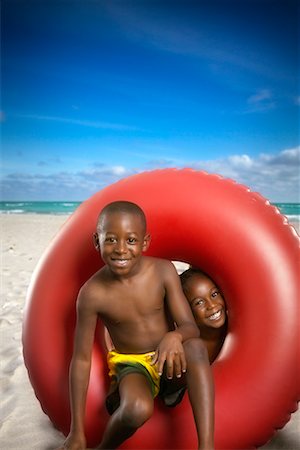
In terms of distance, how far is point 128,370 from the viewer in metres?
1.70

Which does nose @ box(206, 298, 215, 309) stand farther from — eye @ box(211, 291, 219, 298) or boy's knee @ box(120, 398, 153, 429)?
boy's knee @ box(120, 398, 153, 429)

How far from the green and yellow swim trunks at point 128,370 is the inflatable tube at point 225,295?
0.19ft

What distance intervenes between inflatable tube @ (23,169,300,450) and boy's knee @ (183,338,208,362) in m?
0.24

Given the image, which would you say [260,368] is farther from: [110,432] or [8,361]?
[8,361]

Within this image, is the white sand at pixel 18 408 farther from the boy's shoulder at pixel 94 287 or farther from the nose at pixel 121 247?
the nose at pixel 121 247

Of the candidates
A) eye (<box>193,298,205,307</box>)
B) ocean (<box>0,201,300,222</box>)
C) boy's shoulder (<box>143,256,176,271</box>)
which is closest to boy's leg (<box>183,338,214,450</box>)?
boy's shoulder (<box>143,256,176,271</box>)

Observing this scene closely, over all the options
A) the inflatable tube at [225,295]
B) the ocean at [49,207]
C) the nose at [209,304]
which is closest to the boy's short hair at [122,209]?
the inflatable tube at [225,295]

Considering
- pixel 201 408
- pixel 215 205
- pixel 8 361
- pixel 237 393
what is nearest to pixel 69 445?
pixel 201 408

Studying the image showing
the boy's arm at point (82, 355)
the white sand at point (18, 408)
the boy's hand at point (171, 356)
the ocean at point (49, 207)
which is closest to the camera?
the boy's hand at point (171, 356)

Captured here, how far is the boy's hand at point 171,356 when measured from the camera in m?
1.48

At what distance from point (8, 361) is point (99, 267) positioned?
112 cm

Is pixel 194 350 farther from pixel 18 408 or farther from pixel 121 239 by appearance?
pixel 18 408

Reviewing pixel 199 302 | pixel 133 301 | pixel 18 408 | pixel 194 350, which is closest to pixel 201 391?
pixel 194 350

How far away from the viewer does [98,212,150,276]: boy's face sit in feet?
5.19
